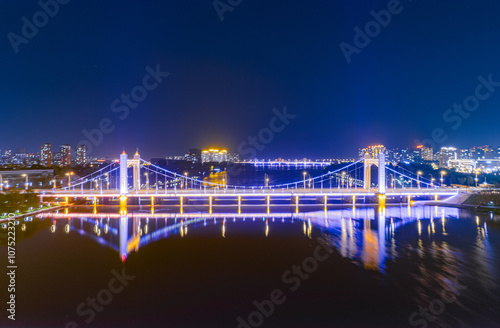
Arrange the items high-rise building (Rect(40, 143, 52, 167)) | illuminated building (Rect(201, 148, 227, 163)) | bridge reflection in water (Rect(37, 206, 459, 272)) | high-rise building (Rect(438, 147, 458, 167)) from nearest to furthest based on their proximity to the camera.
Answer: bridge reflection in water (Rect(37, 206, 459, 272)) < high-rise building (Rect(40, 143, 52, 167)) < high-rise building (Rect(438, 147, 458, 167)) < illuminated building (Rect(201, 148, 227, 163))

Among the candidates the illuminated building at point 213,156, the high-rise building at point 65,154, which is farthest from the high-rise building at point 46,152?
the illuminated building at point 213,156

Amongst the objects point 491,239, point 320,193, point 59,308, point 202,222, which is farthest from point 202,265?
point 320,193

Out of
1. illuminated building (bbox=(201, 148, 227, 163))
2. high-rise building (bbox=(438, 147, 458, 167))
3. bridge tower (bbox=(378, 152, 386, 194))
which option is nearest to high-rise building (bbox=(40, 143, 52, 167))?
illuminated building (bbox=(201, 148, 227, 163))

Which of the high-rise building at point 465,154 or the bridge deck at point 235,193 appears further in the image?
the high-rise building at point 465,154

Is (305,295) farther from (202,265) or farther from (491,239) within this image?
(491,239)

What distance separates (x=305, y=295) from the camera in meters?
7.84

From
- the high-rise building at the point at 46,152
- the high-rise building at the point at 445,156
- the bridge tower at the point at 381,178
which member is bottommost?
the bridge tower at the point at 381,178

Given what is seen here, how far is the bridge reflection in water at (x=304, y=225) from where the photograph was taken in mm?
12233

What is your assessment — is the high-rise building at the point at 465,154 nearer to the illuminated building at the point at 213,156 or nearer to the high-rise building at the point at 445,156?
the high-rise building at the point at 445,156

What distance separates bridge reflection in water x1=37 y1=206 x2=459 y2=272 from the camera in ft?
40.1

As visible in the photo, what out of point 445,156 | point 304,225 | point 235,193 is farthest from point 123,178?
point 445,156

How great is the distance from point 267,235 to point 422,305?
24.2 ft

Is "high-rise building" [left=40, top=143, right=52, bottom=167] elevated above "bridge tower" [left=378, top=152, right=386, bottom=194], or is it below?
above

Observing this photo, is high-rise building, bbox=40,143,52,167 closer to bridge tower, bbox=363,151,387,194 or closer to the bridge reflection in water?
the bridge reflection in water
